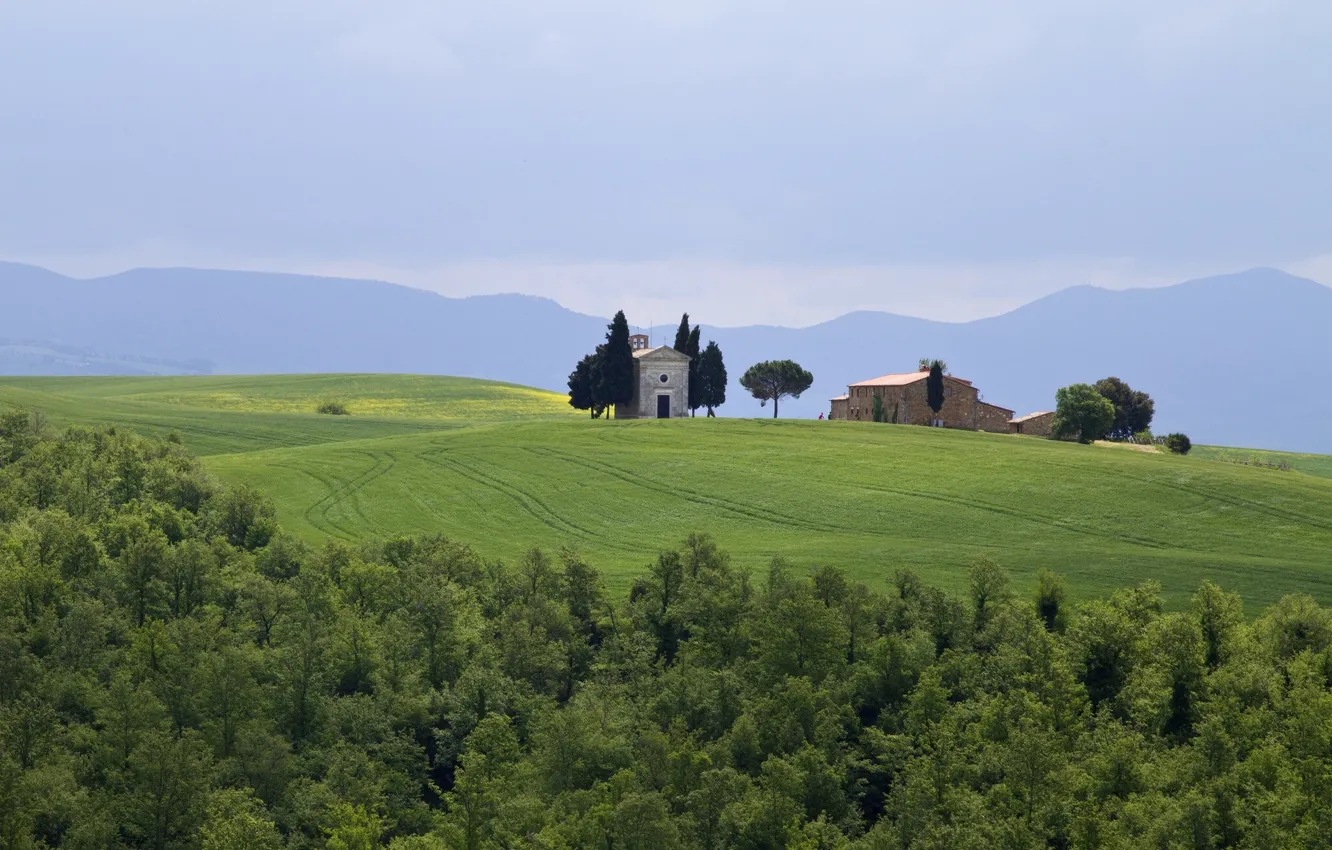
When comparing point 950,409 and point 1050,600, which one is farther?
point 950,409

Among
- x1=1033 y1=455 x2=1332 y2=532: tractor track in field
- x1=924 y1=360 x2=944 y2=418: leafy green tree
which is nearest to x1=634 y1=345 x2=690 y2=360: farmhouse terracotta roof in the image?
x1=924 y1=360 x2=944 y2=418: leafy green tree

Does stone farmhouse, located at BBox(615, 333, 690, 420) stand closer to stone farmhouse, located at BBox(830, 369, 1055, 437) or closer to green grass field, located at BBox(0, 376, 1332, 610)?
green grass field, located at BBox(0, 376, 1332, 610)

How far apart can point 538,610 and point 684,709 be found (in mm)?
9510

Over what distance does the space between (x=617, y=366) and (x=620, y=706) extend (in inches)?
2578

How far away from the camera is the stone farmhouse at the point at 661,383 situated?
116 meters

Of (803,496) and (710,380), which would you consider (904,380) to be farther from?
(803,496)

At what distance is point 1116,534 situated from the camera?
228 ft

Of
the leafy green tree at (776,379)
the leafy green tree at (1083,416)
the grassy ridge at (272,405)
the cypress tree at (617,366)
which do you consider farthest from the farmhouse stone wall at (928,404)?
the grassy ridge at (272,405)

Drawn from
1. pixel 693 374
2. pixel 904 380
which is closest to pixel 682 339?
pixel 693 374

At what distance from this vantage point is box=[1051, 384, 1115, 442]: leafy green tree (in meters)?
108

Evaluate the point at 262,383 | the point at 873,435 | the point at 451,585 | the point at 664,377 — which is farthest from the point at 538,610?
the point at 262,383

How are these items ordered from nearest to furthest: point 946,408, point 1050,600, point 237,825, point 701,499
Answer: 1. point 237,825
2. point 1050,600
3. point 701,499
4. point 946,408

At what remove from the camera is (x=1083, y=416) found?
355 feet

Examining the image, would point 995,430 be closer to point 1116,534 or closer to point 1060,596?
point 1116,534
